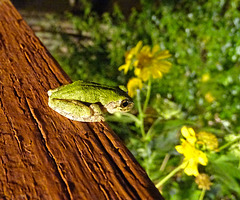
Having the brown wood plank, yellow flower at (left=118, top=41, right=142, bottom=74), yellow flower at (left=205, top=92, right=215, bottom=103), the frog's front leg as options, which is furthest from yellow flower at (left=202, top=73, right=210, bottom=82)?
the brown wood plank

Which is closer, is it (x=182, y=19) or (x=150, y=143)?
(x=150, y=143)

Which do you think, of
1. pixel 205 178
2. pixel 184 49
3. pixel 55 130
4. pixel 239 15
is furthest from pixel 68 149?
pixel 239 15

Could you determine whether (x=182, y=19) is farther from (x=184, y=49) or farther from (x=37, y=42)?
(x=37, y=42)

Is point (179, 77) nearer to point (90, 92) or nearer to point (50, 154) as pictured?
point (90, 92)

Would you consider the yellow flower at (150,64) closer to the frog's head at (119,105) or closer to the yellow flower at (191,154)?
the frog's head at (119,105)

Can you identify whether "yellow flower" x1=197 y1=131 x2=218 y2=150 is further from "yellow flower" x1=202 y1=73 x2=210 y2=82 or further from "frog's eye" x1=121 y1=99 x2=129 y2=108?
"yellow flower" x1=202 y1=73 x2=210 y2=82

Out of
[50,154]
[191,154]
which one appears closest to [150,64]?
[191,154]

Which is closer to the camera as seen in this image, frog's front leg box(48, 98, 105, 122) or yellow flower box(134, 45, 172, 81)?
frog's front leg box(48, 98, 105, 122)
